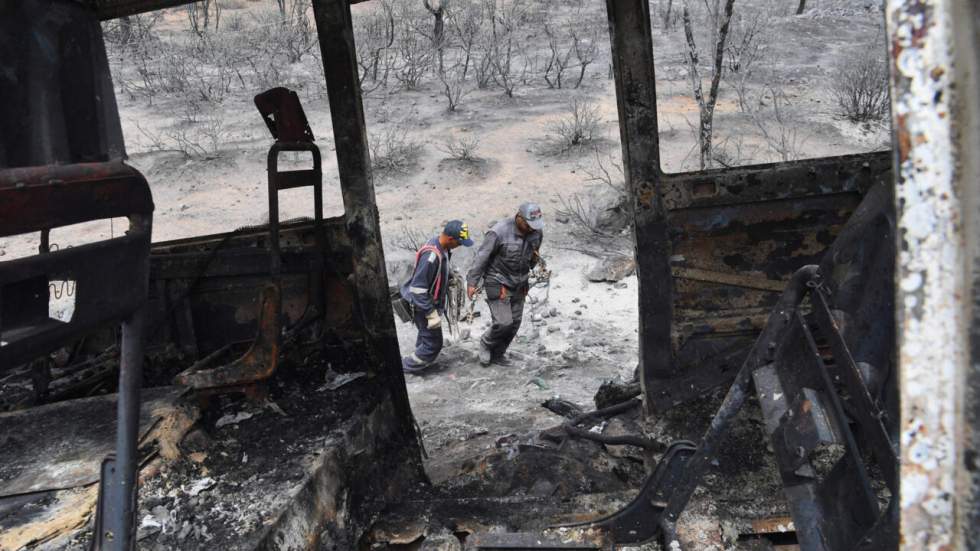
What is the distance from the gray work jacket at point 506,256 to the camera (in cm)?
758

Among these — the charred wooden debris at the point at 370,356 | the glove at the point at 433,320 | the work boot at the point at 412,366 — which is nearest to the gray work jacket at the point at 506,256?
the glove at the point at 433,320

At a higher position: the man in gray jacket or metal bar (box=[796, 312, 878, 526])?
metal bar (box=[796, 312, 878, 526])

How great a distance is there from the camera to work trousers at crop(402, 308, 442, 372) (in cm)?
A: 762

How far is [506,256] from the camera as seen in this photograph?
25.1ft

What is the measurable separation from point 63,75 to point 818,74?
51.3 feet

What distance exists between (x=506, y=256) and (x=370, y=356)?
12.3 feet

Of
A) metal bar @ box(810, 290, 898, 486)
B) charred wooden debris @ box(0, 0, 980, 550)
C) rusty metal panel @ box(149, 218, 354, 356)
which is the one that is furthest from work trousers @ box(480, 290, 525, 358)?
metal bar @ box(810, 290, 898, 486)

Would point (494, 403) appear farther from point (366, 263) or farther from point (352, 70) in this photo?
point (352, 70)

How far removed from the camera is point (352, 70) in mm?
3641

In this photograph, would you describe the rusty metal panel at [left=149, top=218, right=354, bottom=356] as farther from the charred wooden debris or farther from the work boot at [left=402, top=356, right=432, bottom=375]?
the work boot at [left=402, top=356, right=432, bottom=375]

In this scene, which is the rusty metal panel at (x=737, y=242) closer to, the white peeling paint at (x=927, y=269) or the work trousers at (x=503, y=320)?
the white peeling paint at (x=927, y=269)

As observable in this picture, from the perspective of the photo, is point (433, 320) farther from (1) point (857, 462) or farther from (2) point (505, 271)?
(1) point (857, 462)

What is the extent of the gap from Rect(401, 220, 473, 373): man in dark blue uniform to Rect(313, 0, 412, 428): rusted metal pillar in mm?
3384

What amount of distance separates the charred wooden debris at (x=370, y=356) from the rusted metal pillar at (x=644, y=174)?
0.01m
